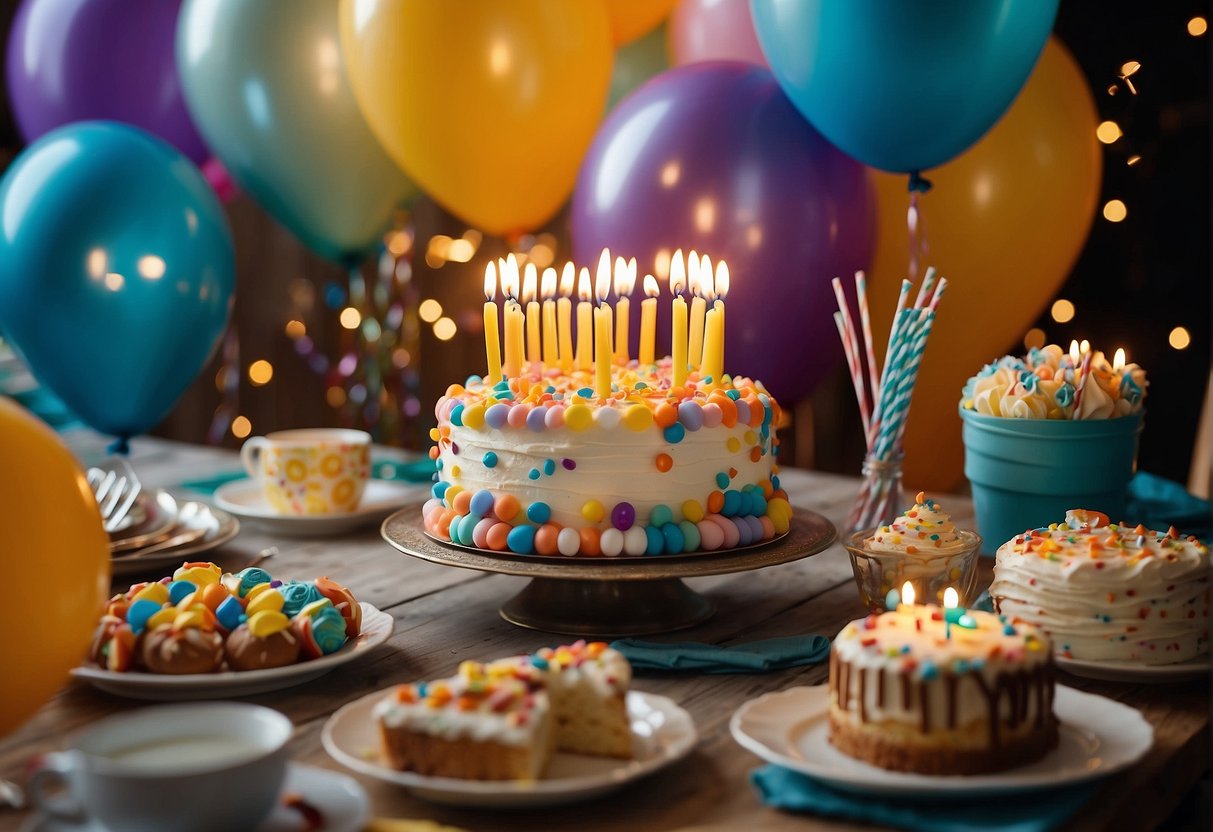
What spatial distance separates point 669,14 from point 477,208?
0.67 m

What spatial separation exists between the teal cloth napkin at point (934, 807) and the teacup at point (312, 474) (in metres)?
1.10

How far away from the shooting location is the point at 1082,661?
4.37 ft

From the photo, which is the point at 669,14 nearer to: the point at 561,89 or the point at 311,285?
the point at 561,89

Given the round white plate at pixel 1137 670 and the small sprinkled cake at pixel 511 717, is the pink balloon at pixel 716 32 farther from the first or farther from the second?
the small sprinkled cake at pixel 511 717

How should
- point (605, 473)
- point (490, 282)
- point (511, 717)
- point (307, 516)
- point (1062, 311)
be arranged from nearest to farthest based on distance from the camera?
1. point (511, 717)
2. point (605, 473)
3. point (490, 282)
4. point (307, 516)
5. point (1062, 311)

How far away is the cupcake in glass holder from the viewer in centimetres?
147

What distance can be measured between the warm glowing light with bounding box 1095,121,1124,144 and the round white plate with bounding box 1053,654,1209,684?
143 centimetres

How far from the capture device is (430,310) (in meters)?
4.00

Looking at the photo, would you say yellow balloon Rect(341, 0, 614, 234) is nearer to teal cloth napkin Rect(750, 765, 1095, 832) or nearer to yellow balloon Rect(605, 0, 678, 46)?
yellow balloon Rect(605, 0, 678, 46)

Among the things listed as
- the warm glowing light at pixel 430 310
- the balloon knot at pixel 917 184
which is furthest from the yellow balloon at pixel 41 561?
the warm glowing light at pixel 430 310

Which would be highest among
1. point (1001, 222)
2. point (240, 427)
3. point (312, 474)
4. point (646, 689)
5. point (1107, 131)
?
point (1107, 131)

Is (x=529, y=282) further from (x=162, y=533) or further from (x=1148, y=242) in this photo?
(x=1148, y=242)

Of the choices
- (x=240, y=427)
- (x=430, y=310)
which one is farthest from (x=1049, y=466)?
(x=240, y=427)

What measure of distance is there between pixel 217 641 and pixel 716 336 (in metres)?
0.72
